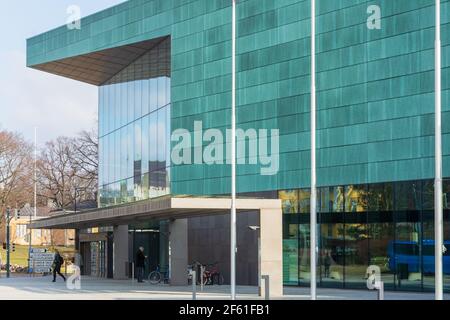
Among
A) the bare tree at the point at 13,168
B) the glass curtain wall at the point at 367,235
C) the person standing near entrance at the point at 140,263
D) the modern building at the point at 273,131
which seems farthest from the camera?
the bare tree at the point at 13,168

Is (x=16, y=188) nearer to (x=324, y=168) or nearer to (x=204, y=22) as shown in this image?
(x=204, y=22)

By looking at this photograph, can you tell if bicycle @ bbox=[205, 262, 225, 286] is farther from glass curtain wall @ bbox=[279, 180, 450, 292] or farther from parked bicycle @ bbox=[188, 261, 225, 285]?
glass curtain wall @ bbox=[279, 180, 450, 292]

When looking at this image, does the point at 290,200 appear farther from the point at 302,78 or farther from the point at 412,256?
the point at 412,256

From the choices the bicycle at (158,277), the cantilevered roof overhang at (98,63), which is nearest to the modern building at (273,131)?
the cantilevered roof overhang at (98,63)

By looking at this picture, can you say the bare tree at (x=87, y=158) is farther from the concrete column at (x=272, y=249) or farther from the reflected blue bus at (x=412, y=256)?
the concrete column at (x=272, y=249)

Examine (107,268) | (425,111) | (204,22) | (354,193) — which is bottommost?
(107,268)

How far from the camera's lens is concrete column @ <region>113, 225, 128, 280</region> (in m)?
53.5

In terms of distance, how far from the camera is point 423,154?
131 feet

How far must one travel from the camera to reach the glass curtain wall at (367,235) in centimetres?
3997

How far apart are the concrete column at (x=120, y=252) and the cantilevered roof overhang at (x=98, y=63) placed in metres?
10.4

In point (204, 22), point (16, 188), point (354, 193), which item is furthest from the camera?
point (16, 188)
